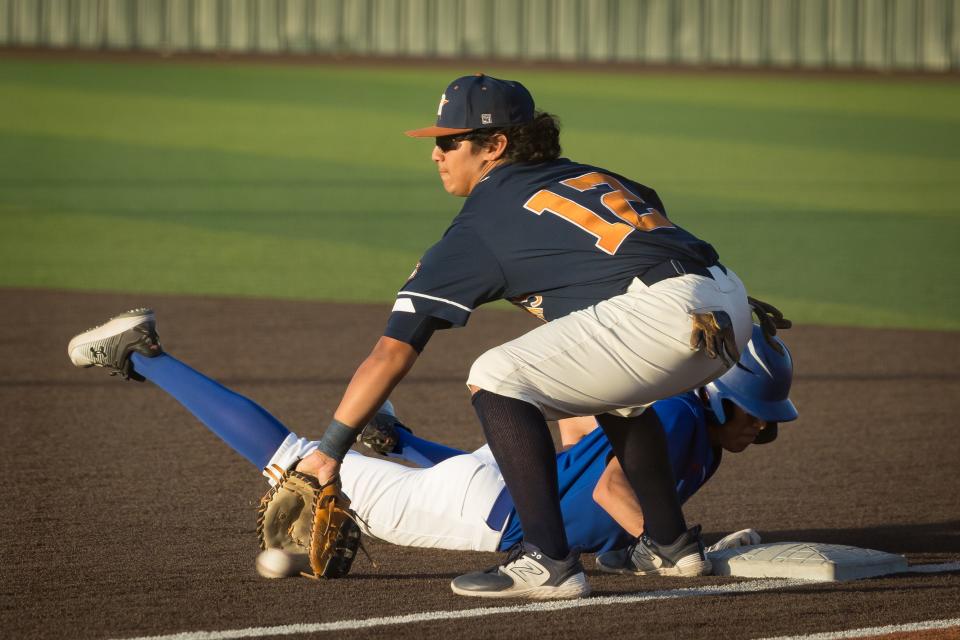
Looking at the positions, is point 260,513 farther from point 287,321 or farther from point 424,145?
point 424,145

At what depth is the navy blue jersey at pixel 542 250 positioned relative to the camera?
4.06 meters

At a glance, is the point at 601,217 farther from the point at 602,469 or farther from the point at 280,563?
the point at 280,563

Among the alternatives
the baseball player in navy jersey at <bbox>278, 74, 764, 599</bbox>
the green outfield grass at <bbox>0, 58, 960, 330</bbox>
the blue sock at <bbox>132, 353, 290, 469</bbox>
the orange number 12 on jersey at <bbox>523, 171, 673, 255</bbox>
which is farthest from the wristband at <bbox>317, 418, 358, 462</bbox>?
the green outfield grass at <bbox>0, 58, 960, 330</bbox>

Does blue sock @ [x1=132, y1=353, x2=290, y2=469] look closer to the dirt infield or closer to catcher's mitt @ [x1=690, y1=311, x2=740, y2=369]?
the dirt infield

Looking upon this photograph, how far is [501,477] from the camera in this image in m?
4.74

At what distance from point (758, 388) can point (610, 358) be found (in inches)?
33.7

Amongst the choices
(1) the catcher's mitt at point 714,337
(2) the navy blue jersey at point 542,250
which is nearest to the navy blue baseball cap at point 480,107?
(2) the navy blue jersey at point 542,250

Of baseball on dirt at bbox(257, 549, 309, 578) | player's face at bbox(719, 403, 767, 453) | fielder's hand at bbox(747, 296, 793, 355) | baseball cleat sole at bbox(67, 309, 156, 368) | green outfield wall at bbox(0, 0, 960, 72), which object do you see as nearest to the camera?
baseball on dirt at bbox(257, 549, 309, 578)

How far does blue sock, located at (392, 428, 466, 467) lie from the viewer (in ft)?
17.4

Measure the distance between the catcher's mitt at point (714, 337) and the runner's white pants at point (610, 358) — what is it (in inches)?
1.1

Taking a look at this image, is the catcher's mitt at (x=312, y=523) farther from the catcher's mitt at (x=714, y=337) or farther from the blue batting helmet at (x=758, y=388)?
the blue batting helmet at (x=758, y=388)

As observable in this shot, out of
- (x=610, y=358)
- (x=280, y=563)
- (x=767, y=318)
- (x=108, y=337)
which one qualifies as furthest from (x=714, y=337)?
(x=108, y=337)

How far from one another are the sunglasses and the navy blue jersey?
204mm

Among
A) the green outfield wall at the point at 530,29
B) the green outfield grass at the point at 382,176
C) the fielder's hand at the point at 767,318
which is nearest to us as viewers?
the fielder's hand at the point at 767,318
